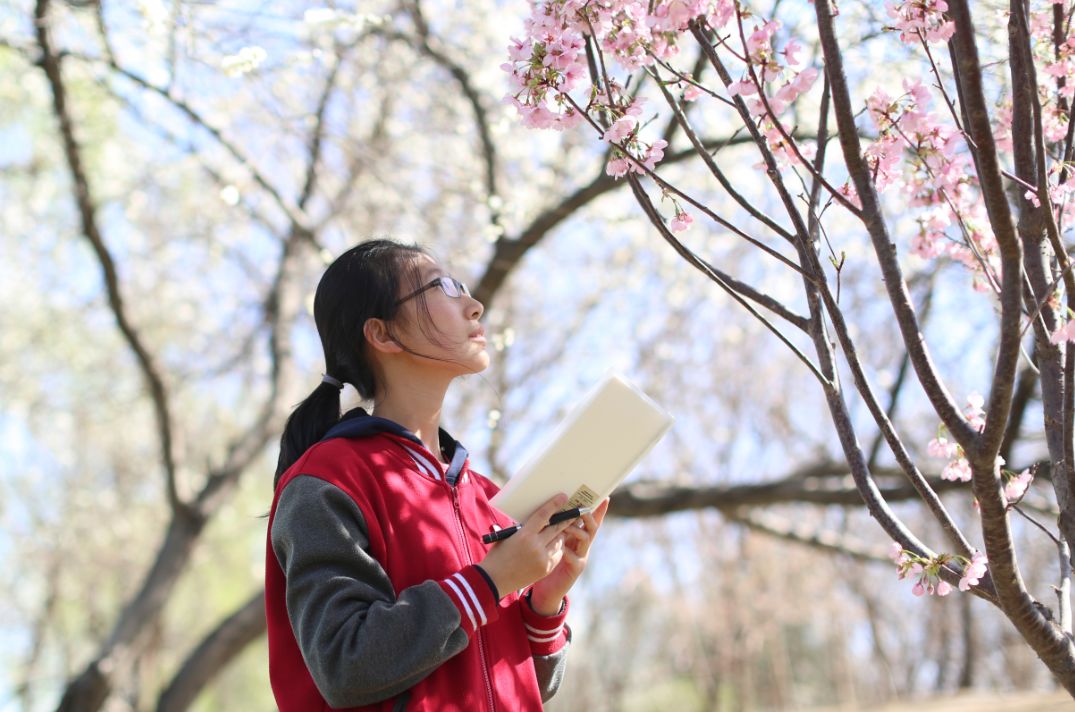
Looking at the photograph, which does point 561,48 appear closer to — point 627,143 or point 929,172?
point 627,143

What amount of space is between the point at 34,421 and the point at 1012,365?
1288 cm

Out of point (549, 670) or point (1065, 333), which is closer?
point (1065, 333)

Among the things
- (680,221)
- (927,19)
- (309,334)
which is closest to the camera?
(927,19)

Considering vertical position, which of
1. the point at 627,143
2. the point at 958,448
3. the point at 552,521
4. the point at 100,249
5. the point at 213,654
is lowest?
the point at 213,654

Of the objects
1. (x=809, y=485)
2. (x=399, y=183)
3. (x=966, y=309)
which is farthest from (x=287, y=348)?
(x=966, y=309)

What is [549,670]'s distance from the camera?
6.33 feet

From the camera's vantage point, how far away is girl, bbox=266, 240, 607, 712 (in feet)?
4.93

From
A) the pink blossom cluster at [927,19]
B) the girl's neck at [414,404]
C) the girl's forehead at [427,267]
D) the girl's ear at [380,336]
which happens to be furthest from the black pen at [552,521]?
the pink blossom cluster at [927,19]

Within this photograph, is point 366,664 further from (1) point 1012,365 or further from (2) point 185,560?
(2) point 185,560

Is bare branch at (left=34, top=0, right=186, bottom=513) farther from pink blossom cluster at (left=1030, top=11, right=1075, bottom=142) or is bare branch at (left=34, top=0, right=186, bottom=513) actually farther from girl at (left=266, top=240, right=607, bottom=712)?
pink blossom cluster at (left=1030, top=11, right=1075, bottom=142)

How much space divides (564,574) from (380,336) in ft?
1.72

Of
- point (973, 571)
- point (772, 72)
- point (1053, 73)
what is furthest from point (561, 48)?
point (973, 571)

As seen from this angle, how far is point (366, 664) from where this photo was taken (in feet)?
4.80

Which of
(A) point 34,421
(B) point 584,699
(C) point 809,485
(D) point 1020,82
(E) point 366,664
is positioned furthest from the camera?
(B) point 584,699
